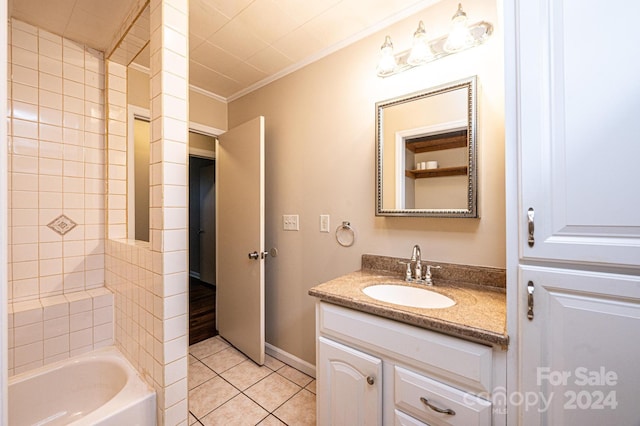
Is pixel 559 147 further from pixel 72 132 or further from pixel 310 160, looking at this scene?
pixel 72 132

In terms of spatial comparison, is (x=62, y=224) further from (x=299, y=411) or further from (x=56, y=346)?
(x=299, y=411)

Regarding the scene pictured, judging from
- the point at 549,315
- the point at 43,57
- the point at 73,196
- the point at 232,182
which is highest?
the point at 43,57

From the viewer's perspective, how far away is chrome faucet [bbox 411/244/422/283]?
1.33 meters

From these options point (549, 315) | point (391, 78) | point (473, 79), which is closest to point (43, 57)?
point (391, 78)

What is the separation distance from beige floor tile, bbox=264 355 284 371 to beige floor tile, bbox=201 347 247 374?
0.19 meters

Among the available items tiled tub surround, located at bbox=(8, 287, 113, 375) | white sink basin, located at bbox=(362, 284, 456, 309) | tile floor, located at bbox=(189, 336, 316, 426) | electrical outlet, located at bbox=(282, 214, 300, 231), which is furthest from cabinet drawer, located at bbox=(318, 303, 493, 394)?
tiled tub surround, located at bbox=(8, 287, 113, 375)

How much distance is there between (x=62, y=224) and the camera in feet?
5.10

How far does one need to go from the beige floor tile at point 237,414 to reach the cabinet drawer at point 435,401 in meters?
0.96

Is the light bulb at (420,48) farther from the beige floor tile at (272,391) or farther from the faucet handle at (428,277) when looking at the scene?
the beige floor tile at (272,391)

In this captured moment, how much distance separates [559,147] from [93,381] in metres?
2.35

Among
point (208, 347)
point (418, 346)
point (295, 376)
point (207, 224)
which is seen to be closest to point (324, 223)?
point (418, 346)

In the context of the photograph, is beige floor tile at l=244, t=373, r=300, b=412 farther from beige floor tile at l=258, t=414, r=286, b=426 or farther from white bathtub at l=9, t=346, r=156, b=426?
white bathtub at l=9, t=346, r=156, b=426

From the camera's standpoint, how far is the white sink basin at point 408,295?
119 cm

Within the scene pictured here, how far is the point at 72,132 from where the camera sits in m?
1.58
